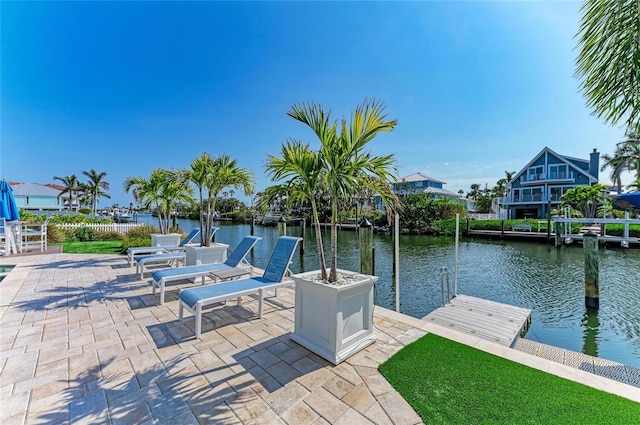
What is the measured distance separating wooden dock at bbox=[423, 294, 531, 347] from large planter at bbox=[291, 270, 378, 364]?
2.89 meters

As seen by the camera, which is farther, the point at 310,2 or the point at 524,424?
the point at 310,2

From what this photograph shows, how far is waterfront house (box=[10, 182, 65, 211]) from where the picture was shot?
4091 centimetres

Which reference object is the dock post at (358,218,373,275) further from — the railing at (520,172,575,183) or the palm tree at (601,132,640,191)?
the palm tree at (601,132,640,191)

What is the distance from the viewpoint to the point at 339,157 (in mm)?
3254

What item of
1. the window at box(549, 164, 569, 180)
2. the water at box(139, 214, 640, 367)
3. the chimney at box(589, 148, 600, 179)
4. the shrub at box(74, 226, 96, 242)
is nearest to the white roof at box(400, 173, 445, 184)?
the window at box(549, 164, 569, 180)

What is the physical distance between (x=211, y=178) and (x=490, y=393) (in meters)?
6.90

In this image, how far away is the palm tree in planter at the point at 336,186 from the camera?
3.00 meters

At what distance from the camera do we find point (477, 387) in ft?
7.95

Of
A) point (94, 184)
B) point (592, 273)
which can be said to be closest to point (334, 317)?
point (592, 273)

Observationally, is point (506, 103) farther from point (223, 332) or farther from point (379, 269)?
point (223, 332)

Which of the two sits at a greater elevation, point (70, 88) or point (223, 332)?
point (70, 88)

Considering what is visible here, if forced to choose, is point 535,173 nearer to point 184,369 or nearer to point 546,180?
point 546,180

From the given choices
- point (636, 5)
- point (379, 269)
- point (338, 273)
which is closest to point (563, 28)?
point (636, 5)

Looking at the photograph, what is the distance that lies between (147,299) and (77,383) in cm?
264
